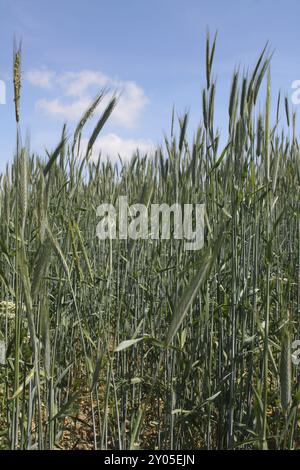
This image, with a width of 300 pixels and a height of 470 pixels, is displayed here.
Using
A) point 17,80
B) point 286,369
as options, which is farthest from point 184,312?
point 17,80

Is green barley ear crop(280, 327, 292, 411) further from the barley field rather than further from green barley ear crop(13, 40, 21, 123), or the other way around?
green barley ear crop(13, 40, 21, 123)

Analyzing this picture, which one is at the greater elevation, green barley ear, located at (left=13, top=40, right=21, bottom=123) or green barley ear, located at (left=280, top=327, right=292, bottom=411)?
green barley ear, located at (left=13, top=40, right=21, bottom=123)

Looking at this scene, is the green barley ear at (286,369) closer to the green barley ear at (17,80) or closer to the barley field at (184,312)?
the barley field at (184,312)

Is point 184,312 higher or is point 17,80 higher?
point 17,80

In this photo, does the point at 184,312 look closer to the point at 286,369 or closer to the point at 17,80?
the point at 286,369

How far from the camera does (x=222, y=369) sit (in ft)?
4.36

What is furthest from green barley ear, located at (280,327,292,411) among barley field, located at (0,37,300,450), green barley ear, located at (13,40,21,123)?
green barley ear, located at (13,40,21,123)

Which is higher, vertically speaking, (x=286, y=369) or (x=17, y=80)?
(x=17, y=80)

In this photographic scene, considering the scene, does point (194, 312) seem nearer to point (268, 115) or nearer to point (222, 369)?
point (222, 369)

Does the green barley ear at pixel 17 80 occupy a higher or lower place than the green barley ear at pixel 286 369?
higher

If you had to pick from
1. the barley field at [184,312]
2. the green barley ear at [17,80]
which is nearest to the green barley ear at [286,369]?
the barley field at [184,312]
